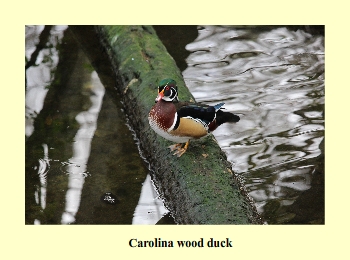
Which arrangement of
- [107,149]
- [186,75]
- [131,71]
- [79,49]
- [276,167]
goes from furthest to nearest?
[79,49] → [186,75] → [131,71] → [107,149] → [276,167]

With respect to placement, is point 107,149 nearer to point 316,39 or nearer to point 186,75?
point 186,75

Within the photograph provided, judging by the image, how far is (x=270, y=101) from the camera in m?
7.13

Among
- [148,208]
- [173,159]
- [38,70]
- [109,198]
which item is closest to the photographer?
[173,159]

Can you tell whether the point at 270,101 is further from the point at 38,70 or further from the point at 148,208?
the point at 38,70

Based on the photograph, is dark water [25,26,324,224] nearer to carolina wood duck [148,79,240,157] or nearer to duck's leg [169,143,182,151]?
duck's leg [169,143,182,151]

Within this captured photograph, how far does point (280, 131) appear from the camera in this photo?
6.46 m

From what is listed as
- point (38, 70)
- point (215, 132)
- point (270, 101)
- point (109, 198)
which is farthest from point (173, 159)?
point (38, 70)

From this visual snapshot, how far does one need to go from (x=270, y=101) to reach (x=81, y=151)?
2.65 m

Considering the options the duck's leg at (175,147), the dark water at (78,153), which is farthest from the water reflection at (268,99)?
the dark water at (78,153)

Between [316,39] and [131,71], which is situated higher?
[316,39]

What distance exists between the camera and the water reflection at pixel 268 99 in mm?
5605

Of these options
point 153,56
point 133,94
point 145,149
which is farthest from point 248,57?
point 145,149

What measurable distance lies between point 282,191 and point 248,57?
3.35 m

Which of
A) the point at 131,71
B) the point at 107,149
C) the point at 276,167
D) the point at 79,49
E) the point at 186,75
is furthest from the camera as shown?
the point at 79,49
